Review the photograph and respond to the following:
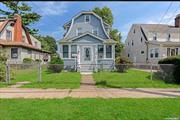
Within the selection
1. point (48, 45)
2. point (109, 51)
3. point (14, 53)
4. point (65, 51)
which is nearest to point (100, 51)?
point (109, 51)

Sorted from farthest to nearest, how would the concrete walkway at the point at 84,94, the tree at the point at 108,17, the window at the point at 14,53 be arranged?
the tree at the point at 108,17 < the window at the point at 14,53 < the concrete walkway at the point at 84,94

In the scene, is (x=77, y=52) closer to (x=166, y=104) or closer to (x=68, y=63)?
(x=68, y=63)

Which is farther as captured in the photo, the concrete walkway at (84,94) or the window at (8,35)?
the window at (8,35)

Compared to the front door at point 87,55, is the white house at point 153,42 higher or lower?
higher

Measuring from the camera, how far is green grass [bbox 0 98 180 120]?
738cm

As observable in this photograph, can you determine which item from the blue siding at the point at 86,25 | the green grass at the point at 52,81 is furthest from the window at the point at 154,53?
the green grass at the point at 52,81

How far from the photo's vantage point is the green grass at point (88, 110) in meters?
7.38

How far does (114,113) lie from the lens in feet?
25.8

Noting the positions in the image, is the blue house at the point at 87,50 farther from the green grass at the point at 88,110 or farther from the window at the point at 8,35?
the green grass at the point at 88,110

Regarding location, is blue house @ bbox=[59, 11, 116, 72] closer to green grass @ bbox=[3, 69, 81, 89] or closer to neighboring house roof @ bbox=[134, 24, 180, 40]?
green grass @ bbox=[3, 69, 81, 89]

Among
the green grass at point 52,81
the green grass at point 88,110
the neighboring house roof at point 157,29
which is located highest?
the neighboring house roof at point 157,29

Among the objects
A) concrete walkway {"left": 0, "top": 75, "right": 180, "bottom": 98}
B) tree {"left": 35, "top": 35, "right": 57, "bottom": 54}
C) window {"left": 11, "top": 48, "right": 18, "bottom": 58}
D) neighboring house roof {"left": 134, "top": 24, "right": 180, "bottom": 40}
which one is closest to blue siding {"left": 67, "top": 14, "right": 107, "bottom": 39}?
window {"left": 11, "top": 48, "right": 18, "bottom": 58}

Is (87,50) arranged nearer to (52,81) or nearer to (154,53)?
(52,81)

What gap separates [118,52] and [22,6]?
20492mm
